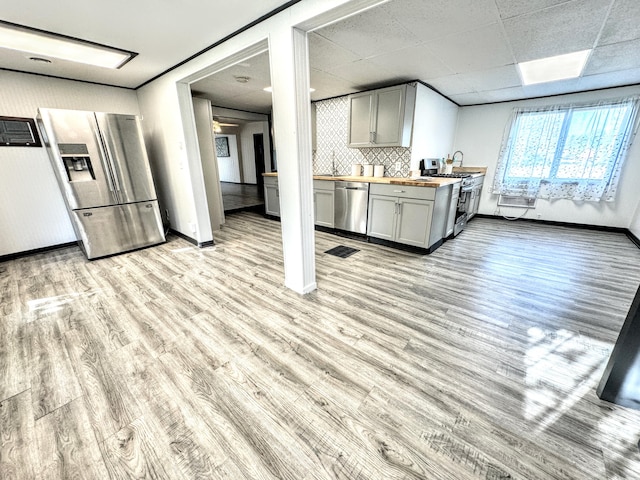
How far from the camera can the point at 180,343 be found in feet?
5.86

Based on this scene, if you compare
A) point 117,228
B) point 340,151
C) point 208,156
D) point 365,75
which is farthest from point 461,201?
point 117,228

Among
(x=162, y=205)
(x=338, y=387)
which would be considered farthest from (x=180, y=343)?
(x=162, y=205)

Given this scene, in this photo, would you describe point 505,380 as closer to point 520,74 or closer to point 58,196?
point 520,74

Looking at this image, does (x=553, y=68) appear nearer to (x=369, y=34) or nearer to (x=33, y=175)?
(x=369, y=34)

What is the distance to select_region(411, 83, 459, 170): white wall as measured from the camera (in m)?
3.72

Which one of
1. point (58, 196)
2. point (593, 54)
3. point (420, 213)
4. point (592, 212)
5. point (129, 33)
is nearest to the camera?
point (129, 33)

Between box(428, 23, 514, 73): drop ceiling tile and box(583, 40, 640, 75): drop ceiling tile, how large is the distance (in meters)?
0.82

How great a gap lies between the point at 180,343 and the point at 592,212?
640 cm

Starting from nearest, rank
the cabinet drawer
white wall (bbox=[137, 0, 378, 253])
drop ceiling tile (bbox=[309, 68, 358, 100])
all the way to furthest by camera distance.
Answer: white wall (bbox=[137, 0, 378, 253]) → the cabinet drawer → drop ceiling tile (bbox=[309, 68, 358, 100])

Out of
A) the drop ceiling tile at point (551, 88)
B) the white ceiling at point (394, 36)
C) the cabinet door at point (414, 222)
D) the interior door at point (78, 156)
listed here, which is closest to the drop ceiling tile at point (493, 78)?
the white ceiling at point (394, 36)

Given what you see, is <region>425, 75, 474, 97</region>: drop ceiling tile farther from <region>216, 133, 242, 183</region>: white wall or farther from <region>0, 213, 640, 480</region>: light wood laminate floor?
<region>216, 133, 242, 183</region>: white wall

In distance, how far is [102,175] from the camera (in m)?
3.16

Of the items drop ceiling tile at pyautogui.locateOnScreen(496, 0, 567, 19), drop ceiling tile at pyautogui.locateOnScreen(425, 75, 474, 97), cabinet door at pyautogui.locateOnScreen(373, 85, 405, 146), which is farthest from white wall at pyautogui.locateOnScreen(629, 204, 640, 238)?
drop ceiling tile at pyautogui.locateOnScreen(496, 0, 567, 19)

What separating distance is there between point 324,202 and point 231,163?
8184 mm
